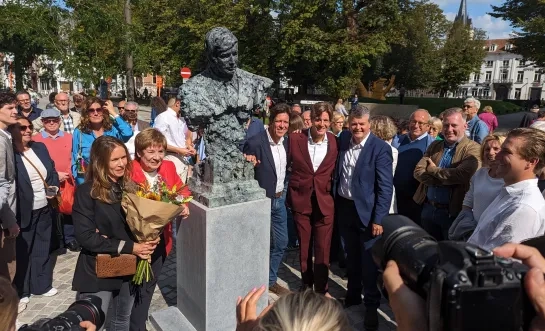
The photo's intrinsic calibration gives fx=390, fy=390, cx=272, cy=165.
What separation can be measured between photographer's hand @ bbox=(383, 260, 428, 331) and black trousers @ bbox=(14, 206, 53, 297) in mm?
4161

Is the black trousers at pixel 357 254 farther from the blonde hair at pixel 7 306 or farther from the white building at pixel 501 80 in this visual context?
the white building at pixel 501 80

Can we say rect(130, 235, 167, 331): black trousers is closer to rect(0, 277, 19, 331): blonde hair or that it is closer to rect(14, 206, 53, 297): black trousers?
rect(0, 277, 19, 331): blonde hair

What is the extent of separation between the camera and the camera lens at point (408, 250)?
3.89ft

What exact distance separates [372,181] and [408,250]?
8.46ft

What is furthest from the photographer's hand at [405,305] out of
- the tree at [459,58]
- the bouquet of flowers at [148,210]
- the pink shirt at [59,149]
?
the tree at [459,58]

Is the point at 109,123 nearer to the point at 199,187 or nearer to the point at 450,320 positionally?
the point at 199,187

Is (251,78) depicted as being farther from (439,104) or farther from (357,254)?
(439,104)

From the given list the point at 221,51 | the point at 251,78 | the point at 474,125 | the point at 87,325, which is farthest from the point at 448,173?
the point at 474,125

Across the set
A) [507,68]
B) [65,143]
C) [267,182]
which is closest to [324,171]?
[267,182]

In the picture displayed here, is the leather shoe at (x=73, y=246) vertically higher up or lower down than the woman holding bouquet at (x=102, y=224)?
lower down

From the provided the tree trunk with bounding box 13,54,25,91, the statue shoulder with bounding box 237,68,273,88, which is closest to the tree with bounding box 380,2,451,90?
the tree trunk with bounding box 13,54,25,91

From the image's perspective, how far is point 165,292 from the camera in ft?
14.7

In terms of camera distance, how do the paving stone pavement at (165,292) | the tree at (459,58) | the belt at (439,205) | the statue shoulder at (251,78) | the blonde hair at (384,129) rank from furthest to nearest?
the tree at (459,58) → the blonde hair at (384,129) → the paving stone pavement at (165,292) → the belt at (439,205) → the statue shoulder at (251,78)

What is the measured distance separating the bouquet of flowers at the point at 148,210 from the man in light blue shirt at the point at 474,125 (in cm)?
553
